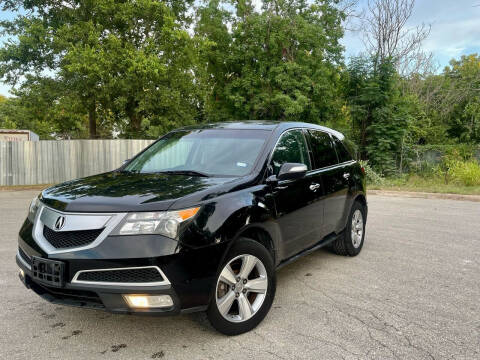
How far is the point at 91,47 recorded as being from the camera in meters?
19.5

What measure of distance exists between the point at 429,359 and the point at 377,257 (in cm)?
269

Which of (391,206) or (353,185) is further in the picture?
(391,206)

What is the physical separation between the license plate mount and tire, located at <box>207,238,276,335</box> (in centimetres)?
106

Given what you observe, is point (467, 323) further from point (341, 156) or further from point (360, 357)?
point (341, 156)

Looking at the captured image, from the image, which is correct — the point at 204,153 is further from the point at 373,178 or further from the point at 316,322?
the point at 373,178

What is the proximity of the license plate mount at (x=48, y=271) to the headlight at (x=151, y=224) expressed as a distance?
49cm

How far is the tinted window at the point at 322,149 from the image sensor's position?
4.59 m

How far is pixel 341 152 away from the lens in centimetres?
531

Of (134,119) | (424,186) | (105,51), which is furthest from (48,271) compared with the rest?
(134,119)

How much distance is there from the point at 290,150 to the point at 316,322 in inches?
67.0

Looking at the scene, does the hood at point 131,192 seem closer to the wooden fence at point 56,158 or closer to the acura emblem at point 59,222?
the acura emblem at point 59,222

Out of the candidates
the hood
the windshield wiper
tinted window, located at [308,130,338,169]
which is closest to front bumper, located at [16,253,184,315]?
the hood

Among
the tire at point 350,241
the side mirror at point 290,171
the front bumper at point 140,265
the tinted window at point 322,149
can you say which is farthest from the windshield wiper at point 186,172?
the tire at point 350,241

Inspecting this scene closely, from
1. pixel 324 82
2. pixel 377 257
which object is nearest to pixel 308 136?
pixel 377 257
